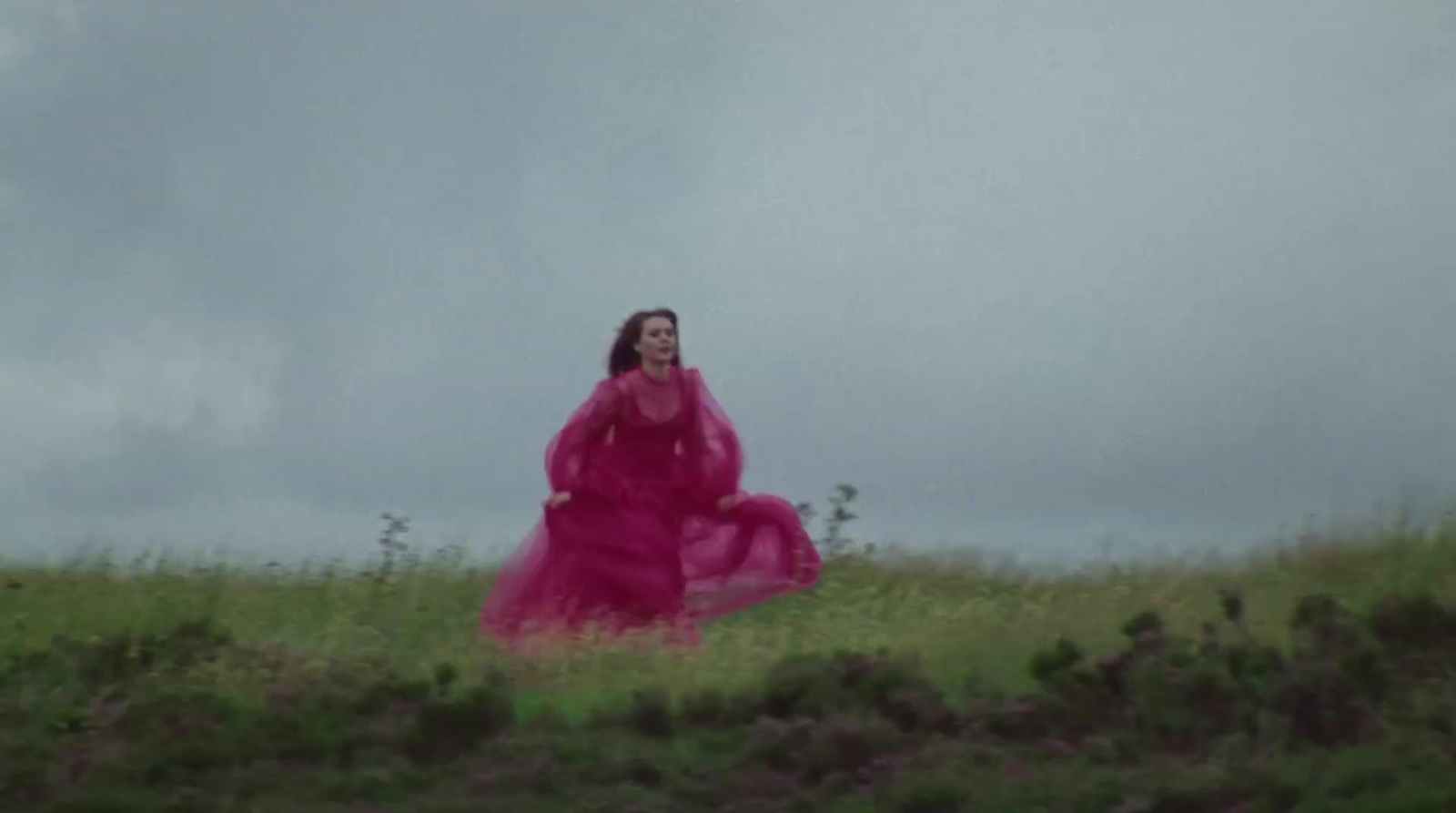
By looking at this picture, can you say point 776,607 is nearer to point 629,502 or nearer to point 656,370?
point 629,502

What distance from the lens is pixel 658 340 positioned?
14.1 metres

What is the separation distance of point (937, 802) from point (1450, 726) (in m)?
2.42

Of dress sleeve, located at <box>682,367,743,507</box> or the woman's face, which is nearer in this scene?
the woman's face

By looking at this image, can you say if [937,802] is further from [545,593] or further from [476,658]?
[545,593]

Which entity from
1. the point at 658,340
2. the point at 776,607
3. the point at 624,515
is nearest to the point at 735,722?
the point at 624,515

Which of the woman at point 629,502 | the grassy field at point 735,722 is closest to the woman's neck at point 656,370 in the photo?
the woman at point 629,502

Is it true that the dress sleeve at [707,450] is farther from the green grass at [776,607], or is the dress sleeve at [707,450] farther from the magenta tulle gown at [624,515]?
the green grass at [776,607]

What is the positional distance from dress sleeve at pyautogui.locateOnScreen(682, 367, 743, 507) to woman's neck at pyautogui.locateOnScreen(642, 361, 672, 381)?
20 cm

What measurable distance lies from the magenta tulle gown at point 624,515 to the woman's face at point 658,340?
0.16 metres

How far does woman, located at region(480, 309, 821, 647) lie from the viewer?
14086 mm

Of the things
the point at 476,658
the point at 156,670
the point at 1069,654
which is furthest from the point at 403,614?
the point at 1069,654

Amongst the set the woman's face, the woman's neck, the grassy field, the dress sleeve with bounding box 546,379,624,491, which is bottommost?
the grassy field

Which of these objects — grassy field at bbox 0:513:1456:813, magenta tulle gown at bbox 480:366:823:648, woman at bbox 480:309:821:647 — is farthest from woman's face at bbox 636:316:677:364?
grassy field at bbox 0:513:1456:813

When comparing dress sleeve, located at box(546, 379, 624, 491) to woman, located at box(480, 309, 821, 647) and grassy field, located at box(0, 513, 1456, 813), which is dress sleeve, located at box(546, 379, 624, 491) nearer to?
woman, located at box(480, 309, 821, 647)
